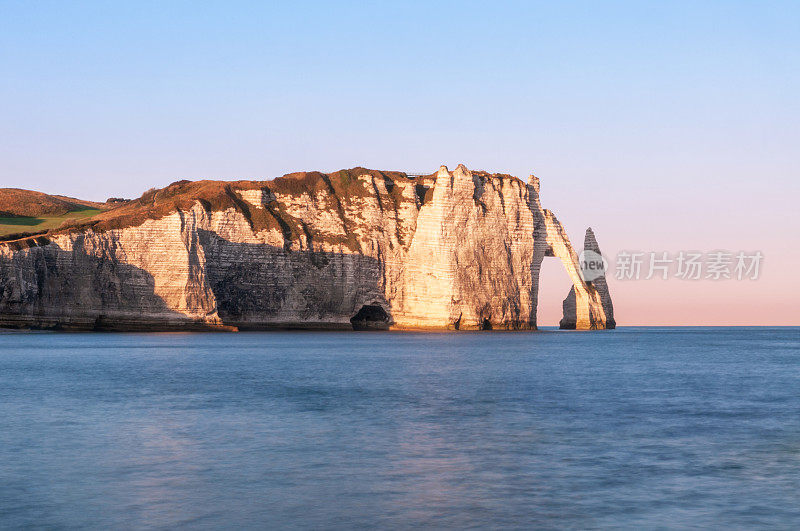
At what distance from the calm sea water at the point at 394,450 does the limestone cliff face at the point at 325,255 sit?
5951cm

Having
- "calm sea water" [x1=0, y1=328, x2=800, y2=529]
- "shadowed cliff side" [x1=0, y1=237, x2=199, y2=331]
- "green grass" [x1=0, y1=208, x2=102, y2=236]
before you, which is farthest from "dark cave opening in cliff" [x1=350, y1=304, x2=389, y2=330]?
"calm sea water" [x1=0, y1=328, x2=800, y2=529]

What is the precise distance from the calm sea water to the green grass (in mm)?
74485

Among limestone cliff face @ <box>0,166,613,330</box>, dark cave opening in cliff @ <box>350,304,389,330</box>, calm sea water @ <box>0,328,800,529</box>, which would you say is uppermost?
limestone cliff face @ <box>0,166,613,330</box>

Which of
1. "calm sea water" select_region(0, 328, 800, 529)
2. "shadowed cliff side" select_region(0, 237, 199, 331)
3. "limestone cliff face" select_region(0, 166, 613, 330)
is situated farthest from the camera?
"limestone cliff face" select_region(0, 166, 613, 330)

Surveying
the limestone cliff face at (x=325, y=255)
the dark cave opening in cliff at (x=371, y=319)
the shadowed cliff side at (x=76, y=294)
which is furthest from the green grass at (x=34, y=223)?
the dark cave opening in cliff at (x=371, y=319)

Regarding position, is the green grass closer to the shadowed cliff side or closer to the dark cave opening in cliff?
the shadowed cliff side

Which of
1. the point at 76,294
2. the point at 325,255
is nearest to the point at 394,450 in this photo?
the point at 76,294

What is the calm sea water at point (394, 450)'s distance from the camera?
590 inches

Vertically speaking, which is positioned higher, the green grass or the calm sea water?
the green grass

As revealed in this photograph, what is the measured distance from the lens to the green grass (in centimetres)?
11212

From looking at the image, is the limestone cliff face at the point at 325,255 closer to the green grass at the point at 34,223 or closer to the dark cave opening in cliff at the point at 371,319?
the dark cave opening in cliff at the point at 371,319

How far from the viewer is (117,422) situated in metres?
26.6

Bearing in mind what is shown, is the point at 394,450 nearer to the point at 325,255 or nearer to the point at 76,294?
the point at 76,294

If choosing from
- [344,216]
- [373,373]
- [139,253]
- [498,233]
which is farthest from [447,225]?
[373,373]
